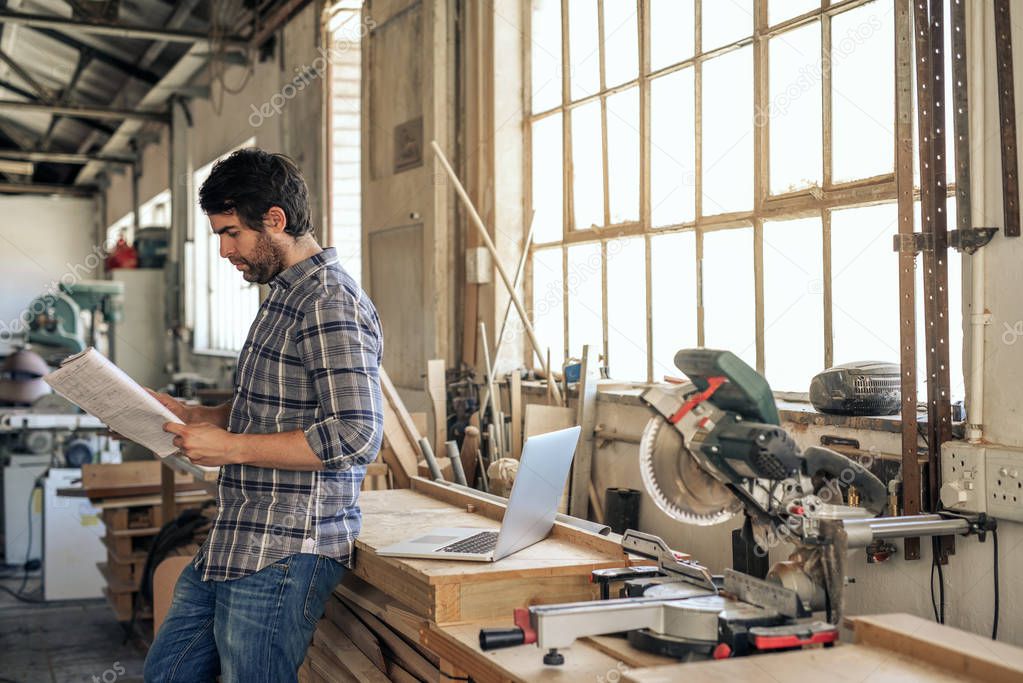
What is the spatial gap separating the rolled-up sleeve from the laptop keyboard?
26cm

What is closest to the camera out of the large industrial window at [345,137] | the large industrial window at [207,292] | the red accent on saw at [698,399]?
the red accent on saw at [698,399]

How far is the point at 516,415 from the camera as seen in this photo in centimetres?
372

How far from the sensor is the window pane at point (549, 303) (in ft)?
13.5

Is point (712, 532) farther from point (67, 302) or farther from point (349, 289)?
point (67, 302)

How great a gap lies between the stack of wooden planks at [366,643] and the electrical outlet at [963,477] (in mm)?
1129

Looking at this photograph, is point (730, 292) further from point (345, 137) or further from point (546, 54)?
point (345, 137)

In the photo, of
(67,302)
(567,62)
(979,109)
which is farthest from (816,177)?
(67,302)

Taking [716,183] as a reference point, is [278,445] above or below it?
below

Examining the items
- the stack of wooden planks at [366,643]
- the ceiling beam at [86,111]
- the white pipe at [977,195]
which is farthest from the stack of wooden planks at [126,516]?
the ceiling beam at [86,111]

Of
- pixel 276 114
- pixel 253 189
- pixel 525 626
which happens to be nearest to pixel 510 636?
pixel 525 626

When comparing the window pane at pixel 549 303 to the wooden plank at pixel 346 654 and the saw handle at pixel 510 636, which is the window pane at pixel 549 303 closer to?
the wooden plank at pixel 346 654

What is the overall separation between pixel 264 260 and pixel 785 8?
1752mm

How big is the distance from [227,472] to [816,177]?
5.84 feet

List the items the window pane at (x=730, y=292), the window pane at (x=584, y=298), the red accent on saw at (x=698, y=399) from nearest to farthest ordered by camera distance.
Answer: the red accent on saw at (x=698, y=399) → the window pane at (x=730, y=292) → the window pane at (x=584, y=298)
